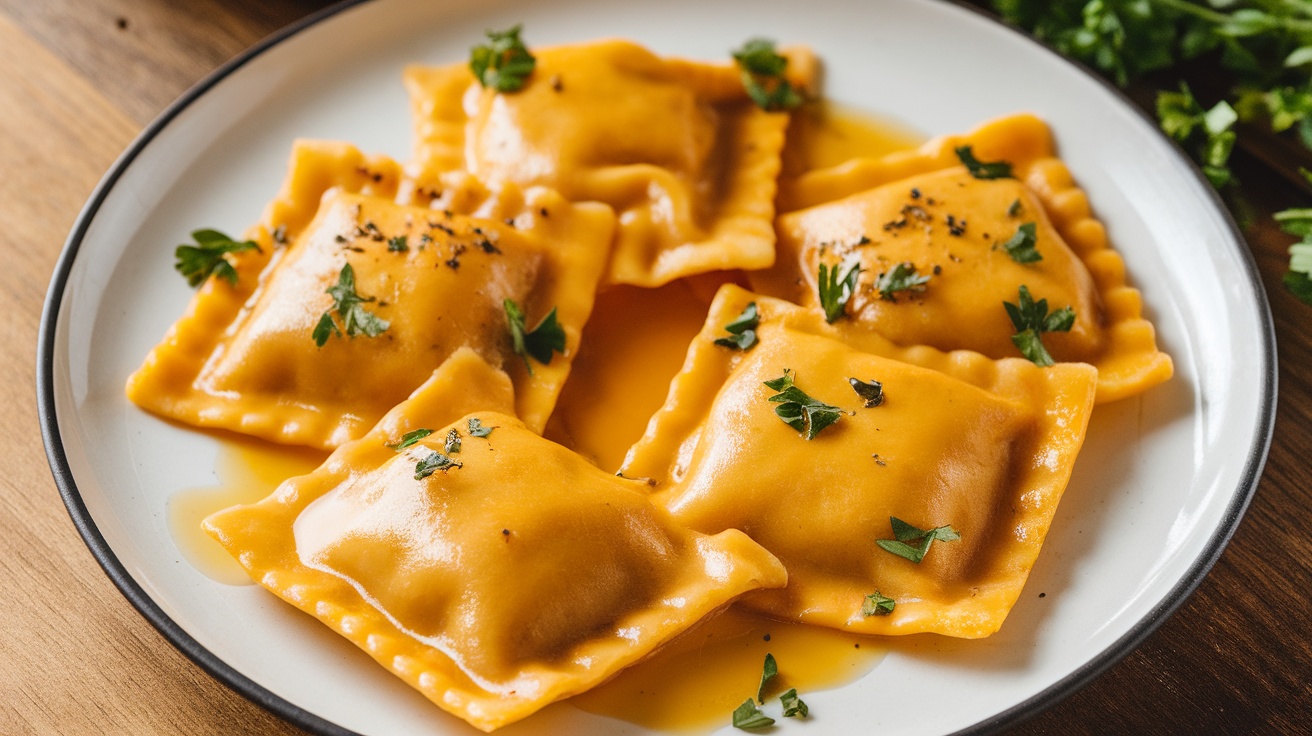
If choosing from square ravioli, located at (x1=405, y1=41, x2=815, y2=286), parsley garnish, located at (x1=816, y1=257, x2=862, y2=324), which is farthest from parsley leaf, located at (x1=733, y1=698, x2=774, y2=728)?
square ravioli, located at (x1=405, y1=41, x2=815, y2=286)

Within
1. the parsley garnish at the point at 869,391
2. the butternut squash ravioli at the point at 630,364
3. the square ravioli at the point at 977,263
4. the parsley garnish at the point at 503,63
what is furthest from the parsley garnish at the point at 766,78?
the parsley garnish at the point at 869,391

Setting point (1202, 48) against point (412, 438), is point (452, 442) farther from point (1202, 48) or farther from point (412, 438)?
point (1202, 48)

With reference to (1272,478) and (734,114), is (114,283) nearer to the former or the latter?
(734,114)

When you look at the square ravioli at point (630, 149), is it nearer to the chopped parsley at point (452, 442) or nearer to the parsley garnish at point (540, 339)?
the parsley garnish at point (540, 339)

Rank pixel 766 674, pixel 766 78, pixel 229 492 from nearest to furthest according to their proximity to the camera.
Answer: pixel 766 674
pixel 229 492
pixel 766 78

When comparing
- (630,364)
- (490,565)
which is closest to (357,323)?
(630,364)

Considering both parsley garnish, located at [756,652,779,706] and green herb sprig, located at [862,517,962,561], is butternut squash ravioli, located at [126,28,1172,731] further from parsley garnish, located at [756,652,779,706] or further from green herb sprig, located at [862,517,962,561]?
parsley garnish, located at [756,652,779,706]

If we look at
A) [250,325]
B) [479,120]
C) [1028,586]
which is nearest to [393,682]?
[250,325]
